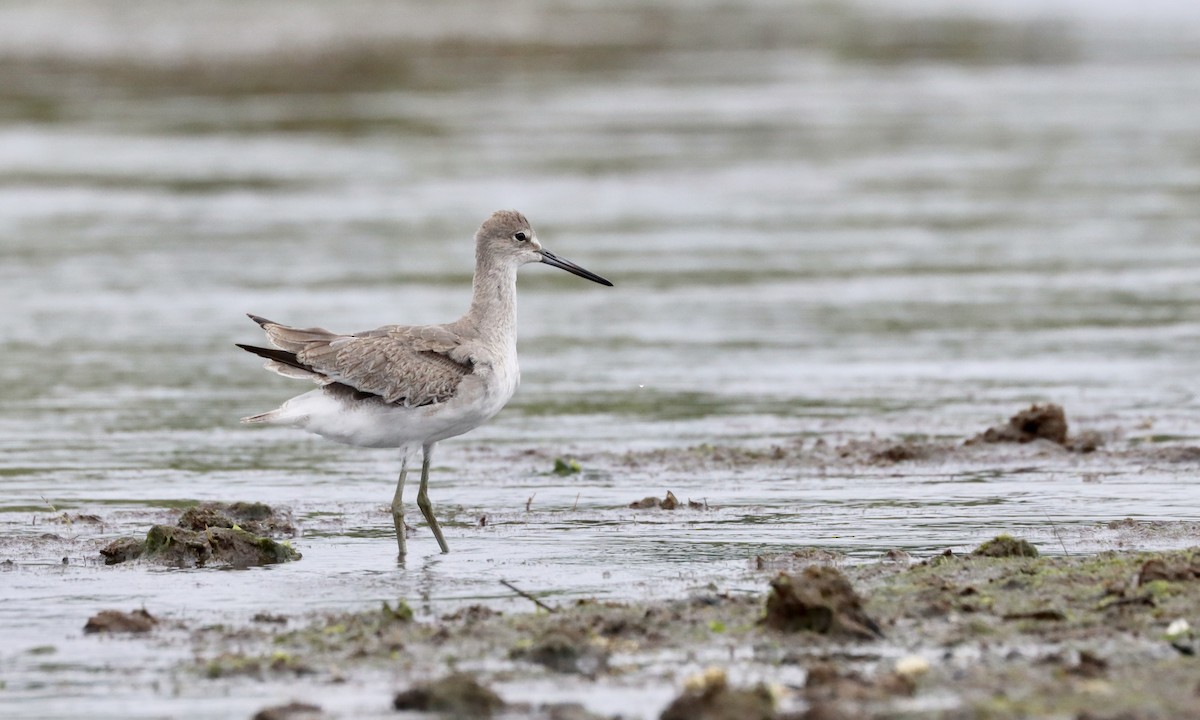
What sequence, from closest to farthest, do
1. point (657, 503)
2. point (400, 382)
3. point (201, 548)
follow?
1. point (201, 548)
2. point (400, 382)
3. point (657, 503)

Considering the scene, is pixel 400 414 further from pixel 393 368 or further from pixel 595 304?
pixel 595 304

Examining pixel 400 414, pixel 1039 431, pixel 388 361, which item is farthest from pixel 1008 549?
pixel 1039 431

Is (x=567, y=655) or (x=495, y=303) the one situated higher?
(x=495, y=303)

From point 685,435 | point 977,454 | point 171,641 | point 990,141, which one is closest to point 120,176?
point 990,141

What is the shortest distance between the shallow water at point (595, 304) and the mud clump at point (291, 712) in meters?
0.35

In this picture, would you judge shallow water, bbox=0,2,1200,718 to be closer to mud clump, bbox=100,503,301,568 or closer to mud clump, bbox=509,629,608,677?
mud clump, bbox=100,503,301,568

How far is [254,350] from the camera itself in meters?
9.93

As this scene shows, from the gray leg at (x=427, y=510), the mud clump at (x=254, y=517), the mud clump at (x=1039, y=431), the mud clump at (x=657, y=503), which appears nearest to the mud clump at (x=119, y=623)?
the mud clump at (x=254, y=517)

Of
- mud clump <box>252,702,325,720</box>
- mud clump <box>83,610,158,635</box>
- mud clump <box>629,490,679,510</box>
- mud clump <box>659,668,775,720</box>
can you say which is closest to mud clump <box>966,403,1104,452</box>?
mud clump <box>629,490,679,510</box>

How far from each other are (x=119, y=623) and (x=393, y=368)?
2.43 metres

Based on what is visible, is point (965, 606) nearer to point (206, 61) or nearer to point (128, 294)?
point (128, 294)

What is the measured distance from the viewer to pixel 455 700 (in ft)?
22.2

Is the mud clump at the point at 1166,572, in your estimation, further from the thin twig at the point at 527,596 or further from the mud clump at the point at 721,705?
the thin twig at the point at 527,596

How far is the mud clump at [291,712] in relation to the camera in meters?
6.67
